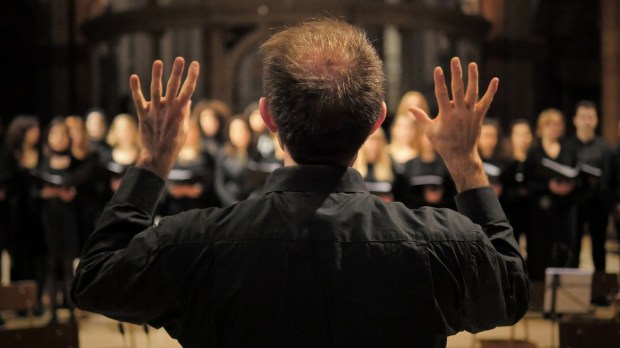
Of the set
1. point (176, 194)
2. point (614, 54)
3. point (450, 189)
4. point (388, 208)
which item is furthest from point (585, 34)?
point (388, 208)

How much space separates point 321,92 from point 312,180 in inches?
6.0

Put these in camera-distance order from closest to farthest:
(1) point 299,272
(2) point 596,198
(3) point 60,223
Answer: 1. (1) point 299,272
2. (3) point 60,223
3. (2) point 596,198

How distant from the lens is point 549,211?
6.73m

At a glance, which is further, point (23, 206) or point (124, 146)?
point (124, 146)

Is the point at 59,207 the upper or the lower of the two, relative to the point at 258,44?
lower

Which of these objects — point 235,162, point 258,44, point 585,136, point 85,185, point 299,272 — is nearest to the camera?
→ point 299,272

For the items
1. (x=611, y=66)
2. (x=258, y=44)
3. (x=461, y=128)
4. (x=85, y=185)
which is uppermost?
(x=258, y=44)

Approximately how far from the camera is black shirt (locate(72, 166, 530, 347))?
1.31 m

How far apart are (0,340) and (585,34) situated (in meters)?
14.0

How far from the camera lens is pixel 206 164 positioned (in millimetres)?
7195

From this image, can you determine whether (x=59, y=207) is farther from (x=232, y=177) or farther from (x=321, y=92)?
(x=321, y=92)

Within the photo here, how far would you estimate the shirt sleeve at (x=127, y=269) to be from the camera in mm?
1313

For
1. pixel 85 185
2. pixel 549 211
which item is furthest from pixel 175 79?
pixel 549 211

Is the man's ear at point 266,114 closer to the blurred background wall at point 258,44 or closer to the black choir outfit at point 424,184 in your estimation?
the black choir outfit at point 424,184
